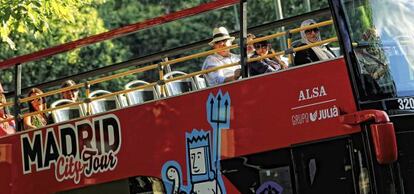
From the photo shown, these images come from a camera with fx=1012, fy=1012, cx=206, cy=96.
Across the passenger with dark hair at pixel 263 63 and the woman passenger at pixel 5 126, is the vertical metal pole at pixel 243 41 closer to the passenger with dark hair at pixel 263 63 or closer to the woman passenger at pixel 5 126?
the passenger with dark hair at pixel 263 63

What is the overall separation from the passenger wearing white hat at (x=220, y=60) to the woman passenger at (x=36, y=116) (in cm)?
215

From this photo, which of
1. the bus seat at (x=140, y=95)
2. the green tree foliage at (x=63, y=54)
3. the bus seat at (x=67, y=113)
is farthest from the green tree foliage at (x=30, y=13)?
the green tree foliage at (x=63, y=54)

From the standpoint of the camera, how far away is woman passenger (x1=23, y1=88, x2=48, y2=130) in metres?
11.0

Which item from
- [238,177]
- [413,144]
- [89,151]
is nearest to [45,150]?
[89,151]

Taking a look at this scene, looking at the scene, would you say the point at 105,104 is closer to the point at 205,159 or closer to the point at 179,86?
the point at 179,86

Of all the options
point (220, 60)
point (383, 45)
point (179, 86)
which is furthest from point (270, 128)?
point (179, 86)

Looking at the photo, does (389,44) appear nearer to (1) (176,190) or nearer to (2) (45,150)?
(1) (176,190)

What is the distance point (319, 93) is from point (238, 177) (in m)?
1.14

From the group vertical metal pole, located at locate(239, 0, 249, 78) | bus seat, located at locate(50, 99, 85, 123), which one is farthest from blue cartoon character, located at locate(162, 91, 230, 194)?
bus seat, located at locate(50, 99, 85, 123)

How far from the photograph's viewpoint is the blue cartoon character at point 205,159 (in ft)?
28.9

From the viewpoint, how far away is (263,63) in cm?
892

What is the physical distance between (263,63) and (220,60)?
1.01 m

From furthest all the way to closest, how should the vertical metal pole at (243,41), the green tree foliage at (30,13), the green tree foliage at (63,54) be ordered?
the green tree foliage at (63,54) < the green tree foliage at (30,13) < the vertical metal pole at (243,41)

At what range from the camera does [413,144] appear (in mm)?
7770
